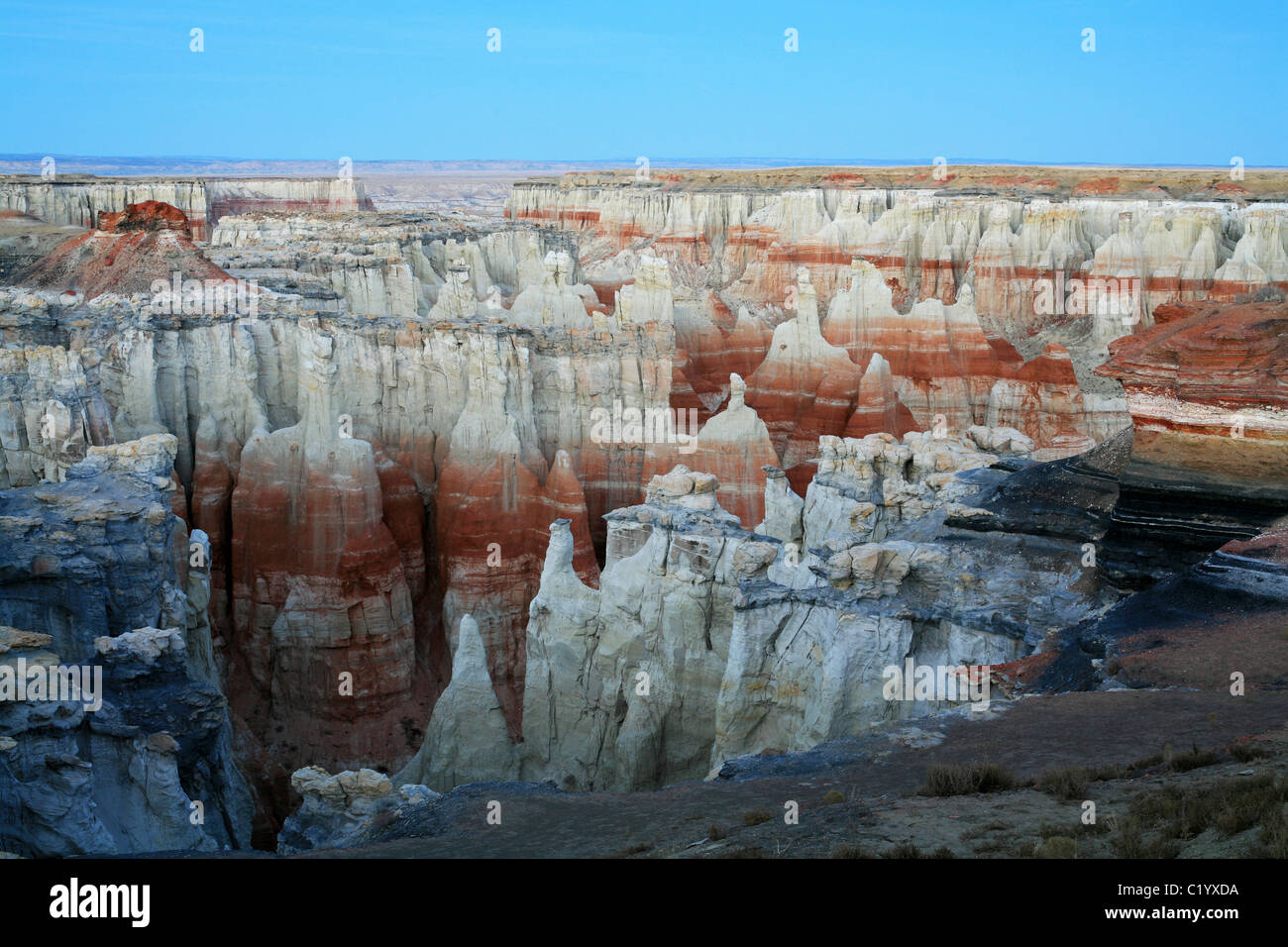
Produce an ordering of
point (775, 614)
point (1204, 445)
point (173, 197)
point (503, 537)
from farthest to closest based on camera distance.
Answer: point (173, 197), point (503, 537), point (775, 614), point (1204, 445)

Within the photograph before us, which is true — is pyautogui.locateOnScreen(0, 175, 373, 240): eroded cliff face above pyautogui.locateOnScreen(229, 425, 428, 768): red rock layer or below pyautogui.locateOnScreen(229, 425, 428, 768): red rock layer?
above

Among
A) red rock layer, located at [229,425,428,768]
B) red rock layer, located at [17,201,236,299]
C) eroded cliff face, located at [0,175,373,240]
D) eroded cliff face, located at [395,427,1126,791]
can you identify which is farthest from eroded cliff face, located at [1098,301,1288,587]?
eroded cliff face, located at [0,175,373,240]

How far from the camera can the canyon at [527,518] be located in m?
12.6

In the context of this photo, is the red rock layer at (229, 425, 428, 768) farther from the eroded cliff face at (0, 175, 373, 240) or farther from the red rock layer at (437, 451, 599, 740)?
the eroded cliff face at (0, 175, 373, 240)

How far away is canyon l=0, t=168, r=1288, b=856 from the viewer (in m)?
12.6

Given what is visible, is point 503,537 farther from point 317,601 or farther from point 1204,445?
point 1204,445

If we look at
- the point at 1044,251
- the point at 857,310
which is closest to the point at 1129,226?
the point at 1044,251

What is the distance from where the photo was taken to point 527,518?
23.2 m

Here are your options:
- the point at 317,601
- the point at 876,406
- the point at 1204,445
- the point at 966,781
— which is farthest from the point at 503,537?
the point at 966,781

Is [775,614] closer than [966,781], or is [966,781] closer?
[966,781]

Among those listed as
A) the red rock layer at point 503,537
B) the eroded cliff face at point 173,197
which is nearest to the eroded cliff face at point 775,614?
the red rock layer at point 503,537

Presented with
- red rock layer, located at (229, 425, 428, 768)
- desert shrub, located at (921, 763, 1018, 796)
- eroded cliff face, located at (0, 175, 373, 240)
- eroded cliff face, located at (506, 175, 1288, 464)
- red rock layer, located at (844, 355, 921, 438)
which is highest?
eroded cliff face, located at (0, 175, 373, 240)

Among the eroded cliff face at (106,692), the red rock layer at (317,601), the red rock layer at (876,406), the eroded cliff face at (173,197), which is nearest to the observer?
the eroded cliff face at (106,692)

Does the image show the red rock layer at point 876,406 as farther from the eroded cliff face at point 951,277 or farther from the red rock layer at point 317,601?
the red rock layer at point 317,601
